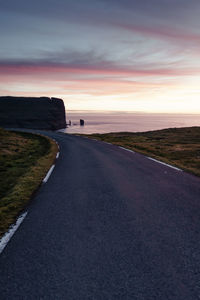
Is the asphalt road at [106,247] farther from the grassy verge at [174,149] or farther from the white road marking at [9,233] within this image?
the grassy verge at [174,149]

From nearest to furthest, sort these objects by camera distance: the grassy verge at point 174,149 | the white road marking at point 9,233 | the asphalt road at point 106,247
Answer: the asphalt road at point 106,247, the white road marking at point 9,233, the grassy verge at point 174,149

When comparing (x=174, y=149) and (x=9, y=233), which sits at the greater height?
(x=174, y=149)

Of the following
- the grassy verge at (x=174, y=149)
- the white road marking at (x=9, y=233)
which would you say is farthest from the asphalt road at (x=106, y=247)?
the grassy verge at (x=174, y=149)

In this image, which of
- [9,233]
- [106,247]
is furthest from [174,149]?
[9,233]

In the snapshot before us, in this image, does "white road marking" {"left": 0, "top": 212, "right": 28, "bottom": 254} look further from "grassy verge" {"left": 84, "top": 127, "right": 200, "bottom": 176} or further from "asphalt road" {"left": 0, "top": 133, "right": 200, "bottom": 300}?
"grassy verge" {"left": 84, "top": 127, "right": 200, "bottom": 176}

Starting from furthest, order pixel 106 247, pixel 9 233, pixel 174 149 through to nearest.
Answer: pixel 174 149 < pixel 9 233 < pixel 106 247

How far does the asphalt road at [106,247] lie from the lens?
315 cm

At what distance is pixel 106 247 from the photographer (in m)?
4.17

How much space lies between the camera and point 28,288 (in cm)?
315

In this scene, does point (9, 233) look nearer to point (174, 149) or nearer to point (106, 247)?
point (106, 247)

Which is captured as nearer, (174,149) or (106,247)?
(106,247)

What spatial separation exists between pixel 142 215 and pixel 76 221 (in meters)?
1.69

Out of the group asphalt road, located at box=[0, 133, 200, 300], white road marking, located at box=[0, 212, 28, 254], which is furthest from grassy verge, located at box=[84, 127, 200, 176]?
white road marking, located at box=[0, 212, 28, 254]

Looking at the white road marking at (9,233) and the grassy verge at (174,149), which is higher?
the grassy verge at (174,149)
